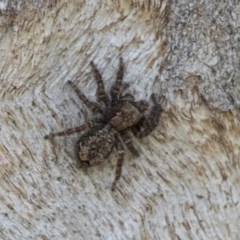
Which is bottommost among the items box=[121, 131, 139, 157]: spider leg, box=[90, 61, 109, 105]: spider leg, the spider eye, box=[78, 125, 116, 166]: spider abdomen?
box=[121, 131, 139, 157]: spider leg

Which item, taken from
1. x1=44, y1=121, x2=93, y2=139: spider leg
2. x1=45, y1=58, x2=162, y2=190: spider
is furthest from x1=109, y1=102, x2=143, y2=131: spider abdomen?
x1=44, y1=121, x2=93, y2=139: spider leg

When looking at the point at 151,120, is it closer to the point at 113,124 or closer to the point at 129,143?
the point at 129,143

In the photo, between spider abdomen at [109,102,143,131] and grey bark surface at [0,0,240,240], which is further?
spider abdomen at [109,102,143,131]

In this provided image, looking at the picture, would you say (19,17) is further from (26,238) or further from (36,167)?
(26,238)

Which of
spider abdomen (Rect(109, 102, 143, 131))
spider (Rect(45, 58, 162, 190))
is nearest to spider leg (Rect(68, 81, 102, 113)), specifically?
spider (Rect(45, 58, 162, 190))

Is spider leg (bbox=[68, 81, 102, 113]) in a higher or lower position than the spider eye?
higher

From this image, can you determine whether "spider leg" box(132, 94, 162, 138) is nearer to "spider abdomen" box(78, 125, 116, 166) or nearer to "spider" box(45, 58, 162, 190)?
"spider" box(45, 58, 162, 190)

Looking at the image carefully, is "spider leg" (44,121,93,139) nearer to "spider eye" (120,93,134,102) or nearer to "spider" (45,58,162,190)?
"spider" (45,58,162,190)

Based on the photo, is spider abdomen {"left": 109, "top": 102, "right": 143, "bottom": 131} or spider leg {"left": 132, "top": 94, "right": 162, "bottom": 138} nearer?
spider leg {"left": 132, "top": 94, "right": 162, "bottom": 138}
